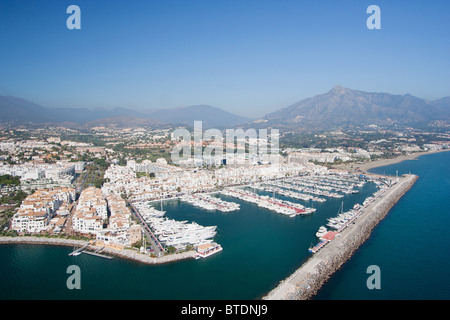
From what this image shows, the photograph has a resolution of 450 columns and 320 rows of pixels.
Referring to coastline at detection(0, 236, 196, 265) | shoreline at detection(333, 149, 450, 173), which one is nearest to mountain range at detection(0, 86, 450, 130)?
shoreline at detection(333, 149, 450, 173)

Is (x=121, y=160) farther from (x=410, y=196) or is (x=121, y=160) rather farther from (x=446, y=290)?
(x=446, y=290)

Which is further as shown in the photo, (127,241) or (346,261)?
(127,241)

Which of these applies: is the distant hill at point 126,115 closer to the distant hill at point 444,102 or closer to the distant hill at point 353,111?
the distant hill at point 353,111

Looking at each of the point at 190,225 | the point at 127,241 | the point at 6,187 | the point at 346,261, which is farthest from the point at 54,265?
the point at 6,187

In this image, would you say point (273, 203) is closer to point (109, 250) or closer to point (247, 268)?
point (247, 268)

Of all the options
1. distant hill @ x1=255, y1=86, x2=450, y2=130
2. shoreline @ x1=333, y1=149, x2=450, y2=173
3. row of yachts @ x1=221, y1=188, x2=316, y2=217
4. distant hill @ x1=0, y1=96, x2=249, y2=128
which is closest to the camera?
row of yachts @ x1=221, y1=188, x2=316, y2=217

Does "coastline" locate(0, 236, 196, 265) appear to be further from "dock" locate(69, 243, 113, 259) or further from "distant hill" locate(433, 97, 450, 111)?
"distant hill" locate(433, 97, 450, 111)

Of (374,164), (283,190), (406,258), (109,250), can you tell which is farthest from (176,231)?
(374,164)

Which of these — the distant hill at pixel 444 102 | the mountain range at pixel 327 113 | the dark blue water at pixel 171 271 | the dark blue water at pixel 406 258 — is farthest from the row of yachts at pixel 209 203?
the distant hill at pixel 444 102
